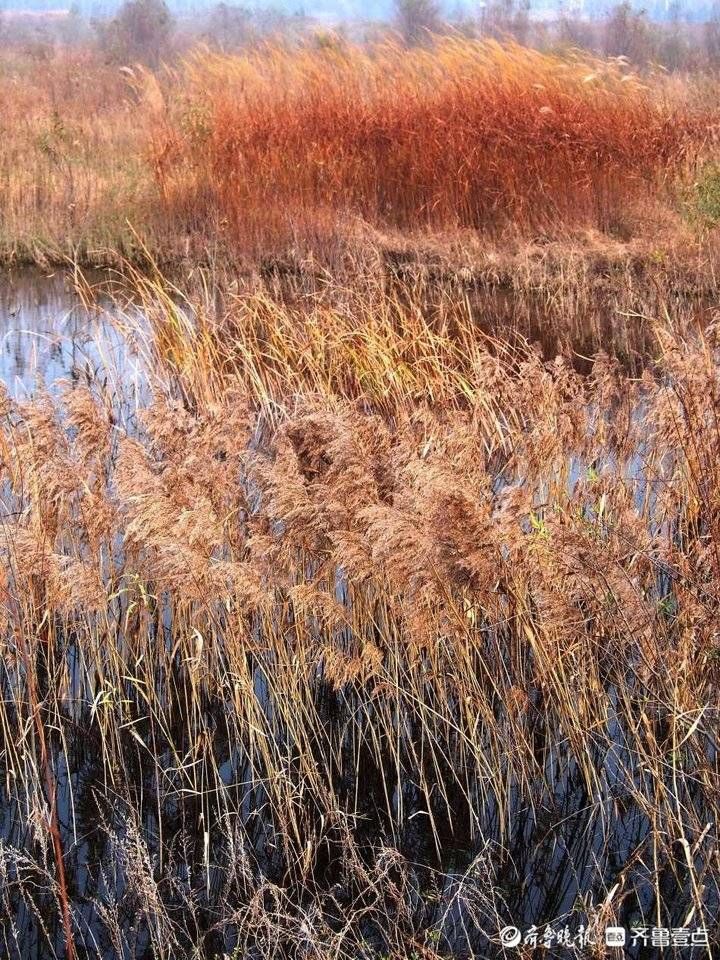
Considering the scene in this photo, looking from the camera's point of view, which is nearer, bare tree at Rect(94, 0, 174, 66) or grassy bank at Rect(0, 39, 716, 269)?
grassy bank at Rect(0, 39, 716, 269)

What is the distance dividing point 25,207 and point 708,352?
7.82 meters

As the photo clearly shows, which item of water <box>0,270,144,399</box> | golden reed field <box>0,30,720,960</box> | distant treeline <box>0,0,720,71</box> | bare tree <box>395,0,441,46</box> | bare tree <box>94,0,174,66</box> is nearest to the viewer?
golden reed field <box>0,30,720,960</box>

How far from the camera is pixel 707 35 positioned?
107ft

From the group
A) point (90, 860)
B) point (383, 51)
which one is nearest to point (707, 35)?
point (383, 51)

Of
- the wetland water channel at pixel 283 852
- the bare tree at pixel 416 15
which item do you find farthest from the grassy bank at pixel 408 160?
the bare tree at pixel 416 15

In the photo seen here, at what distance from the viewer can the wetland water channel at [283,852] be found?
2.45 m

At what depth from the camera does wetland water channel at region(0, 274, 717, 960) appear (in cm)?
245

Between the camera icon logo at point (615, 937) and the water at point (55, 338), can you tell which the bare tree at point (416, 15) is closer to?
the water at point (55, 338)

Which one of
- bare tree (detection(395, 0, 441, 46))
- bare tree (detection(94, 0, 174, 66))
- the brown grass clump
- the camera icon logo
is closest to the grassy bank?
the brown grass clump

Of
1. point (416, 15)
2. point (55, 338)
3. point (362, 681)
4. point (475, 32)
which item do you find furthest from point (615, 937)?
point (416, 15)

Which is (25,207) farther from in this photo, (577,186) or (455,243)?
(577,186)

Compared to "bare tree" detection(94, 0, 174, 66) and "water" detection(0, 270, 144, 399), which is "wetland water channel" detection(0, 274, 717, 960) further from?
"bare tree" detection(94, 0, 174, 66)

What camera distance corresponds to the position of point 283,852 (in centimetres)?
273

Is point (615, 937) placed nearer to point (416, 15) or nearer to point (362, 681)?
point (362, 681)
